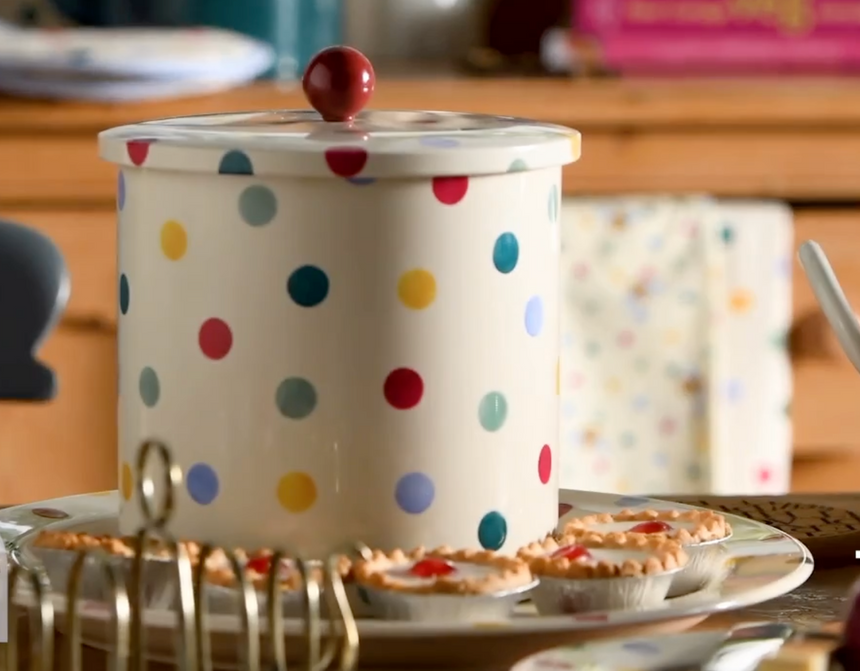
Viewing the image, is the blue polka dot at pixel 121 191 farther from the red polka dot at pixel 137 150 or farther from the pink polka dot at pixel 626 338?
the pink polka dot at pixel 626 338

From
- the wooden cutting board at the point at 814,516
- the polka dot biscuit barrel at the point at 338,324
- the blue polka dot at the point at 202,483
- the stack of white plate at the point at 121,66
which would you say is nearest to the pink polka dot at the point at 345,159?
the polka dot biscuit barrel at the point at 338,324

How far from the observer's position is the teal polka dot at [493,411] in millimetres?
511

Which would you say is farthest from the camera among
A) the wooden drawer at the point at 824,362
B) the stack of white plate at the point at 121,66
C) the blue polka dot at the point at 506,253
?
the wooden drawer at the point at 824,362

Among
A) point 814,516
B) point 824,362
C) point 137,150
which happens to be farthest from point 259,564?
point 824,362

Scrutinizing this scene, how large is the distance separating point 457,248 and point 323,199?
46 millimetres

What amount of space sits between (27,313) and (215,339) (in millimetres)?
305

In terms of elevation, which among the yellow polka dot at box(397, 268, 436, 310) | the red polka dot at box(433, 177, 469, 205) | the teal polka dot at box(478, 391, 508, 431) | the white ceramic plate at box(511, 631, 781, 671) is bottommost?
the white ceramic plate at box(511, 631, 781, 671)

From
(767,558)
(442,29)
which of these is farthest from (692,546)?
(442,29)

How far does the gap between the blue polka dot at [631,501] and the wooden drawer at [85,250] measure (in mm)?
1050

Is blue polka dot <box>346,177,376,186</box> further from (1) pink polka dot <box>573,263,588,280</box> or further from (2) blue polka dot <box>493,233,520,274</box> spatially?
(1) pink polka dot <box>573,263,588,280</box>

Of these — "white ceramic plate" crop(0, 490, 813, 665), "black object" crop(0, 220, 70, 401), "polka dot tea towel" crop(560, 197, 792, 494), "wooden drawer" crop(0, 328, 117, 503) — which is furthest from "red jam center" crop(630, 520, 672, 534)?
"wooden drawer" crop(0, 328, 117, 503)

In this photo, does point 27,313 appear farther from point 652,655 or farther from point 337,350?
point 652,655

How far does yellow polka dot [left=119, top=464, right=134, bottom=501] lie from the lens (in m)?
0.53

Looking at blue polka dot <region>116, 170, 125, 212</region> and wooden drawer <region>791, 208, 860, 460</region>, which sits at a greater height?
blue polka dot <region>116, 170, 125, 212</region>
